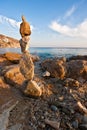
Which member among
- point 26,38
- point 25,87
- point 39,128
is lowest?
point 39,128

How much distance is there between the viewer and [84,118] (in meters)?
8.24

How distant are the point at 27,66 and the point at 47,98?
2.55 metres

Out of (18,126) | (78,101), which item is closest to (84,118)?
(78,101)

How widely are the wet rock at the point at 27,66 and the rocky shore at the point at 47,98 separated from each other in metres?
0.06

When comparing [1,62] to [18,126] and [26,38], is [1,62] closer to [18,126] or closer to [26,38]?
[26,38]

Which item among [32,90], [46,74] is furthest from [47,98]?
[46,74]

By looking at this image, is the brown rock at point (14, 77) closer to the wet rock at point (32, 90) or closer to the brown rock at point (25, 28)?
the wet rock at point (32, 90)

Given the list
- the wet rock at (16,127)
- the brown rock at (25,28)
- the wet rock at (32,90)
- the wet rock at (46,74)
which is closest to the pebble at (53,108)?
the wet rock at (32,90)

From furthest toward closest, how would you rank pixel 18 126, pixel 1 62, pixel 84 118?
pixel 1 62
pixel 84 118
pixel 18 126

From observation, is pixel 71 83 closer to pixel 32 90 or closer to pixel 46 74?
pixel 46 74

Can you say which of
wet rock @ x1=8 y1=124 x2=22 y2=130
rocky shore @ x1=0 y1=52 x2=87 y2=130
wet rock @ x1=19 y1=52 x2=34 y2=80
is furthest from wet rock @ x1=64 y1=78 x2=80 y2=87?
wet rock @ x1=8 y1=124 x2=22 y2=130

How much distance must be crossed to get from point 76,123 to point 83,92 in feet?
10.5

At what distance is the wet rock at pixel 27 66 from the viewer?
11375 mm

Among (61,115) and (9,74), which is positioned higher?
(9,74)
